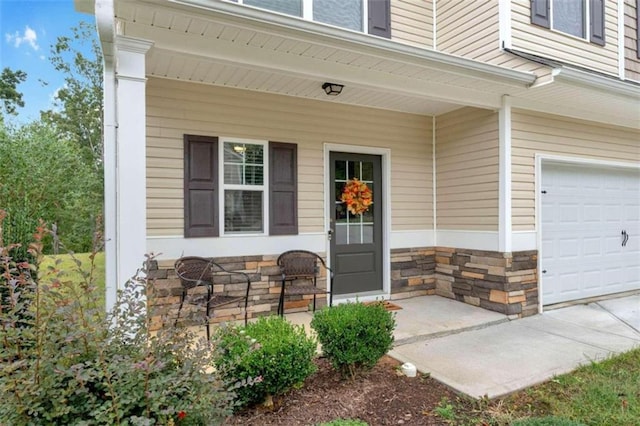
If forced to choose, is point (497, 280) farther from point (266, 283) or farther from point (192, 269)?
point (192, 269)

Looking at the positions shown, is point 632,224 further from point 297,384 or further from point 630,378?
point 297,384

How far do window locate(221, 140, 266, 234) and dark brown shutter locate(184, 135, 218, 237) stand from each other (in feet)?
0.39

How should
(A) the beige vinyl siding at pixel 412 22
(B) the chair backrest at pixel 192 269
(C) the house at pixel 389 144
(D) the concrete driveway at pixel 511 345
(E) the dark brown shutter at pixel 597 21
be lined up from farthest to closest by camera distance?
(E) the dark brown shutter at pixel 597 21 → (A) the beige vinyl siding at pixel 412 22 → (B) the chair backrest at pixel 192 269 → (C) the house at pixel 389 144 → (D) the concrete driveway at pixel 511 345

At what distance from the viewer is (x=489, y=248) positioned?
185 inches

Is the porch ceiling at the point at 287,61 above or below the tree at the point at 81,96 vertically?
below

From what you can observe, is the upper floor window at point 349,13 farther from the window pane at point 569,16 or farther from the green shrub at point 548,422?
the green shrub at point 548,422

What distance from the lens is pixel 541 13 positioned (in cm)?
496

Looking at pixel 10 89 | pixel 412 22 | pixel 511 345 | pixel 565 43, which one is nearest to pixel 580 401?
pixel 511 345

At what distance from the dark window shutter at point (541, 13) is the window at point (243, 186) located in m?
3.89

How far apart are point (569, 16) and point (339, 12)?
330cm

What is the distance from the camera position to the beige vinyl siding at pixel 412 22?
210 inches

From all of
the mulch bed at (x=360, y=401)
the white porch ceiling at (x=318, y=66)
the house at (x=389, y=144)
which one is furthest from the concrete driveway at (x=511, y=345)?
the white porch ceiling at (x=318, y=66)

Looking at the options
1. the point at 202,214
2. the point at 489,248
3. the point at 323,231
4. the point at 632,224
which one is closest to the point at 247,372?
the point at 202,214

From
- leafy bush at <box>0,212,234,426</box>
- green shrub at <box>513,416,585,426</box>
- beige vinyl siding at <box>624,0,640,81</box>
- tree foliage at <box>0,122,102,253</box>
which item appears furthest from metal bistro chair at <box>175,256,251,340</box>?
beige vinyl siding at <box>624,0,640,81</box>
